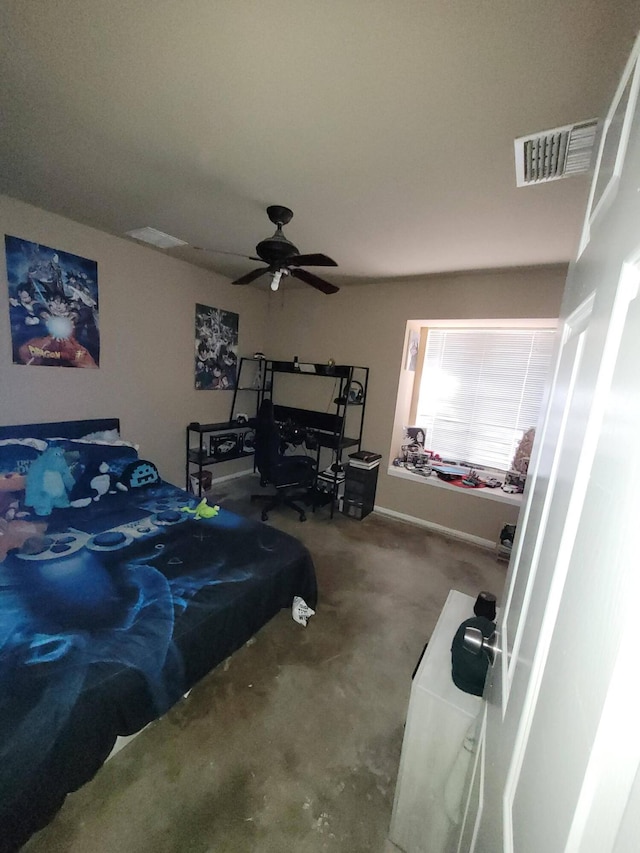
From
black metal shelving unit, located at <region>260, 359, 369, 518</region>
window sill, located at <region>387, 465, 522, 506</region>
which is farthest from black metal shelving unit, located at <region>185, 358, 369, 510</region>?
window sill, located at <region>387, 465, 522, 506</region>

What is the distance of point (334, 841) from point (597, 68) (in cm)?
271

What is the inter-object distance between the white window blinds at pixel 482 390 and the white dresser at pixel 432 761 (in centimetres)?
291

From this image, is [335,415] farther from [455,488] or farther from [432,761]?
[432,761]

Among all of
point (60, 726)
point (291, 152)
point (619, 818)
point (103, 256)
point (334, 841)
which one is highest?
point (291, 152)

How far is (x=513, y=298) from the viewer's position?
2.91m

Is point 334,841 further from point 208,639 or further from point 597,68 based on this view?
point 597,68

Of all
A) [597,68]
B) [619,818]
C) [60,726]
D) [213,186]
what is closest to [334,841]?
[60,726]

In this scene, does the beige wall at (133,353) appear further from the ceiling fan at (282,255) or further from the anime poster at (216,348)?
the ceiling fan at (282,255)

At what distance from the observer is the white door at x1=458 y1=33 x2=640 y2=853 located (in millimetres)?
237

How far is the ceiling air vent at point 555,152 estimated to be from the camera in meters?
1.23

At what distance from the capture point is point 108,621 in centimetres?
129

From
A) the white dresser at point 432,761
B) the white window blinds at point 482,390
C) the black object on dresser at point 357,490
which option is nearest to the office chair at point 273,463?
the black object on dresser at point 357,490

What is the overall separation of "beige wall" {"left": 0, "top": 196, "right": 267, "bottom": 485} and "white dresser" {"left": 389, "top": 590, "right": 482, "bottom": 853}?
311 centimetres

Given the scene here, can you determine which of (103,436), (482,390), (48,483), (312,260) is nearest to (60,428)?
(103,436)
